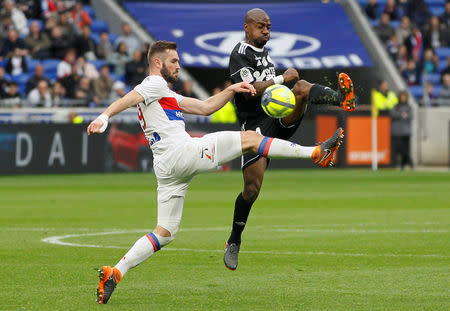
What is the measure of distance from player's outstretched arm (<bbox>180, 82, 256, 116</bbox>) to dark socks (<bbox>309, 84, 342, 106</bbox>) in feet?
3.49

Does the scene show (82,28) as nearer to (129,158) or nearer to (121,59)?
(121,59)

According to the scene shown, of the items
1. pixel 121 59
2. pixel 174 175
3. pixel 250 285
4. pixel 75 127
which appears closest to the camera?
pixel 174 175

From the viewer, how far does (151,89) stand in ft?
25.5

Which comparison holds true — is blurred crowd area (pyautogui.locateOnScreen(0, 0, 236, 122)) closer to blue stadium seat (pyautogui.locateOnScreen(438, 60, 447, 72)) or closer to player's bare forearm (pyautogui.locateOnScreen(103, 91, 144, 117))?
blue stadium seat (pyautogui.locateOnScreen(438, 60, 447, 72))

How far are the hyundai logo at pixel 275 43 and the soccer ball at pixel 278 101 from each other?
79.0ft

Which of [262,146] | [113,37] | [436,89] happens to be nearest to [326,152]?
[262,146]

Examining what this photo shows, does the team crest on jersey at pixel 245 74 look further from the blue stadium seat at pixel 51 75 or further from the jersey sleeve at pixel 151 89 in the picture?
the blue stadium seat at pixel 51 75

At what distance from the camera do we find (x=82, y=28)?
30000 millimetres

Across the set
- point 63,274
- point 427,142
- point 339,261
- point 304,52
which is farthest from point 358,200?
point 304,52

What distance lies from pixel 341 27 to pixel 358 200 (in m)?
17.9

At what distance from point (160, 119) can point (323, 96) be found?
1695mm

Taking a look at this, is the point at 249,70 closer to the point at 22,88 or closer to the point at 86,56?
the point at 22,88

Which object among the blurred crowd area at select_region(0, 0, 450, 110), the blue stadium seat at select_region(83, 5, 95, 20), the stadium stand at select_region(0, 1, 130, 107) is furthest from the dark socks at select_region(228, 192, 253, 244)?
the blue stadium seat at select_region(83, 5, 95, 20)

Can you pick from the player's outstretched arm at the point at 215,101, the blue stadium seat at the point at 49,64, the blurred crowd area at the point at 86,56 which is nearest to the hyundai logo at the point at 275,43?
the blurred crowd area at the point at 86,56
